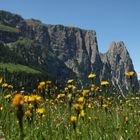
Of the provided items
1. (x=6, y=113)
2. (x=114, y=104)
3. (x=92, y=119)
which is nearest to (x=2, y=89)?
(x=6, y=113)

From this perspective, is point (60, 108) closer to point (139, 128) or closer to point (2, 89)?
point (2, 89)

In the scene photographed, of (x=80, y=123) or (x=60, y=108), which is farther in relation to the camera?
(x=60, y=108)

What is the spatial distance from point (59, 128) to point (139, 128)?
1.55 m

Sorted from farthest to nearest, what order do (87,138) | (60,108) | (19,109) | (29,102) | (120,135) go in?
(60,108) → (29,102) → (87,138) → (120,135) → (19,109)

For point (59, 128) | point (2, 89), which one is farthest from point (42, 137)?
point (2, 89)

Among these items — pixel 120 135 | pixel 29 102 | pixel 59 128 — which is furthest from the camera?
pixel 29 102

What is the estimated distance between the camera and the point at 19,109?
2912 millimetres

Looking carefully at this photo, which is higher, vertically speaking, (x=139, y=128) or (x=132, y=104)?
(x=132, y=104)

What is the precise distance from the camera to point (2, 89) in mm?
9336

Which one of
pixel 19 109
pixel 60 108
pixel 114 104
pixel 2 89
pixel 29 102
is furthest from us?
pixel 114 104

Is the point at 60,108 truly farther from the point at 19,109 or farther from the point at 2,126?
the point at 19,109

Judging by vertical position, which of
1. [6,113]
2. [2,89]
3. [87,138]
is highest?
[2,89]

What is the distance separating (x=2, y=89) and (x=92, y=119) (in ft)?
9.30

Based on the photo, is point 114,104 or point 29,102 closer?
point 29,102
